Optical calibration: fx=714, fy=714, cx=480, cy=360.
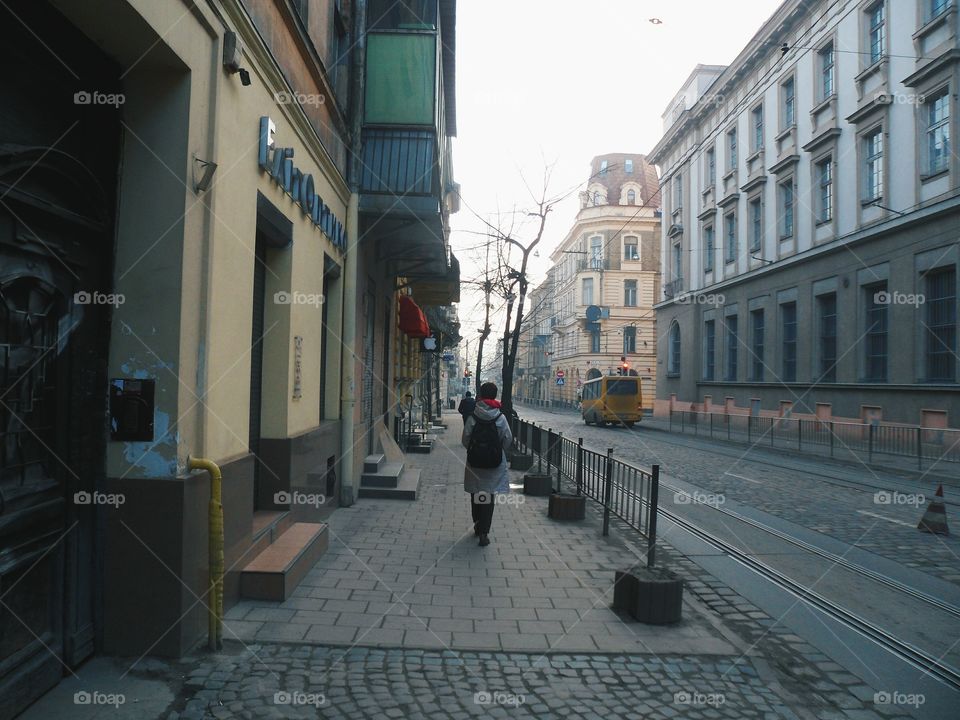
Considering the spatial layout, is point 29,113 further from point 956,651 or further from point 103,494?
point 956,651

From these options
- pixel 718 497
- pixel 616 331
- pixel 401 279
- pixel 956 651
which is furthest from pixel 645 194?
pixel 956 651

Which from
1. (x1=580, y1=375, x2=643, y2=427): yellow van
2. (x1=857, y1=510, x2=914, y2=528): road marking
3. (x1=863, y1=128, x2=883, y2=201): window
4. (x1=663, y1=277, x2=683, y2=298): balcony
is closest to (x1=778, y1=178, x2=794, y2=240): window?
(x1=863, y1=128, x2=883, y2=201): window

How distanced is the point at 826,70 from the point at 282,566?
26.5 metres

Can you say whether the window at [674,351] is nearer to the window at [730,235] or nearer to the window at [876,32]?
the window at [730,235]

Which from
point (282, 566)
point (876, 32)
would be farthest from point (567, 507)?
point (876, 32)

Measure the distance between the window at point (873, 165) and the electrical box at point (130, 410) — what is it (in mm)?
22751

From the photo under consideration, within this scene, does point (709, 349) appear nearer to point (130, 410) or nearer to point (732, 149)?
point (732, 149)

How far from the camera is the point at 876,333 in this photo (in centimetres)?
2234

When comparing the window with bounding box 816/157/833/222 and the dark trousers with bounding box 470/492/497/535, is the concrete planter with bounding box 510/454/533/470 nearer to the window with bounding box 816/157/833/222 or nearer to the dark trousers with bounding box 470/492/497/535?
the dark trousers with bounding box 470/492/497/535

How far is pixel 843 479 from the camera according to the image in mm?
14367

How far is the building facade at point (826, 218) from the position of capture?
19266 mm

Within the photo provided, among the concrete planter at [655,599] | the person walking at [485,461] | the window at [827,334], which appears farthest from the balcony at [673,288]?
the concrete planter at [655,599]

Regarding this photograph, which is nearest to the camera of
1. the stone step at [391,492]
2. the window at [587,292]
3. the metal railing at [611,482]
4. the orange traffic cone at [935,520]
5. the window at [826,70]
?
the metal railing at [611,482]

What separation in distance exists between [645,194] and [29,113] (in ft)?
203
